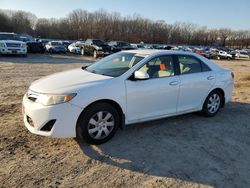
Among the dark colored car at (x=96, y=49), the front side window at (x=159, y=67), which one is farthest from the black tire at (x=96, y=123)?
the dark colored car at (x=96, y=49)

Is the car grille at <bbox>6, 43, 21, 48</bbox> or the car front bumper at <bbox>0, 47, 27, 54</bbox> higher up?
the car grille at <bbox>6, 43, 21, 48</bbox>

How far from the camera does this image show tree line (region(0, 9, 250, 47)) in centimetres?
9644

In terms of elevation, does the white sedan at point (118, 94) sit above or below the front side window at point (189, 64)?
below

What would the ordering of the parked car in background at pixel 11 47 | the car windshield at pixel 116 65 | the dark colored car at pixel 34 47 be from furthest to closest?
the dark colored car at pixel 34 47, the parked car in background at pixel 11 47, the car windshield at pixel 116 65

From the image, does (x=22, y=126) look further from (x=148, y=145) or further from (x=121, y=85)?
(x=148, y=145)

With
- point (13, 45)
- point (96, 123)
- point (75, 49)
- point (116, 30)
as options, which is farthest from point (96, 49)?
point (116, 30)

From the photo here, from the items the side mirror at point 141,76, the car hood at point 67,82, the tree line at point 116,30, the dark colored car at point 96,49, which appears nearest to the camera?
the car hood at point 67,82

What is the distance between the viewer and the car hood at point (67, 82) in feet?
13.9

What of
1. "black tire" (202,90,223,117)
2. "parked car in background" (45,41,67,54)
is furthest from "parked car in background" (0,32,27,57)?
"black tire" (202,90,223,117)

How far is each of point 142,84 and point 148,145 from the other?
42.0 inches

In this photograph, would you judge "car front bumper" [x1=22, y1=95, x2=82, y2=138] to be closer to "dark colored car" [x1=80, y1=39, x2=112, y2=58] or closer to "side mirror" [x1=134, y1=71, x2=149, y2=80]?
"side mirror" [x1=134, y1=71, x2=149, y2=80]

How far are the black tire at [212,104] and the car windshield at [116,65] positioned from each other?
2.04 metres

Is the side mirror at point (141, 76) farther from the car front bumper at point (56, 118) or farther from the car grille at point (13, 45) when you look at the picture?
the car grille at point (13, 45)

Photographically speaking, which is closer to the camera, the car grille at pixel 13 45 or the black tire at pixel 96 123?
the black tire at pixel 96 123
